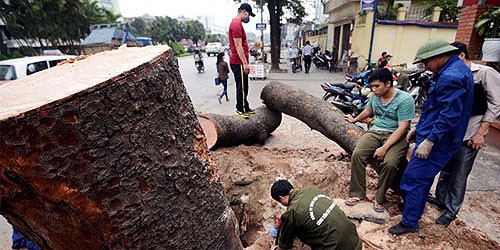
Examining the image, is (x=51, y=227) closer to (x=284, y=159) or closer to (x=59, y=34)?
(x=284, y=159)

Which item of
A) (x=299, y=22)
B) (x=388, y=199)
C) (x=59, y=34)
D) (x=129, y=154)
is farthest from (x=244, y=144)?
(x=59, y=34)

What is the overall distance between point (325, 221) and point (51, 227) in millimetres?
1569

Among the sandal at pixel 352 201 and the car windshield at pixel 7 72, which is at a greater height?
the car windshield at pixel 7 72

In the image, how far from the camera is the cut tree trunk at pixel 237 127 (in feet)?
12.3

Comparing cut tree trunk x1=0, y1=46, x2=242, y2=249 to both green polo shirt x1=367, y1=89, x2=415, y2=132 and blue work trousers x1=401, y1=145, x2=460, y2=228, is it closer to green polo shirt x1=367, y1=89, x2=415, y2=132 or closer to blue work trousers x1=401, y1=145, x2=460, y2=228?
blue work trousers x1=401, y1=145, x2=460, y2=228

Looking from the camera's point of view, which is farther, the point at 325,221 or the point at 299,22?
the point at 299,22

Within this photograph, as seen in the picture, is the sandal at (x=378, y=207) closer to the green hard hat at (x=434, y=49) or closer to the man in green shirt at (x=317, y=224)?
the man in green shirt at (x=317, y=224)

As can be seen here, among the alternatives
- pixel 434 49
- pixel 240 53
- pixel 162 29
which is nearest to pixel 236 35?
pixel 240 53

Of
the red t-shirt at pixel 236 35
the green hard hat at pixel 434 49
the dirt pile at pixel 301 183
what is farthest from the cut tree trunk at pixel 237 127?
the green hard hat at pixel 434 49

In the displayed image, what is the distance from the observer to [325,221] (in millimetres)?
1953

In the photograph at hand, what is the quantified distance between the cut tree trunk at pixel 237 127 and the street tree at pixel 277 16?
11.0 metres

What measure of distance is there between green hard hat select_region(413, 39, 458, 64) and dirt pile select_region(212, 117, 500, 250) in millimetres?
1483

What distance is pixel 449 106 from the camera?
2.10m

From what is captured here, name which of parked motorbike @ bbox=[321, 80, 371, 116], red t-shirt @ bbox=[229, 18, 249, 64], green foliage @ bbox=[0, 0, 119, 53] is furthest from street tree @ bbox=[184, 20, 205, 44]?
red t-shirt @ bbox=[229, 18, 249, 64]
